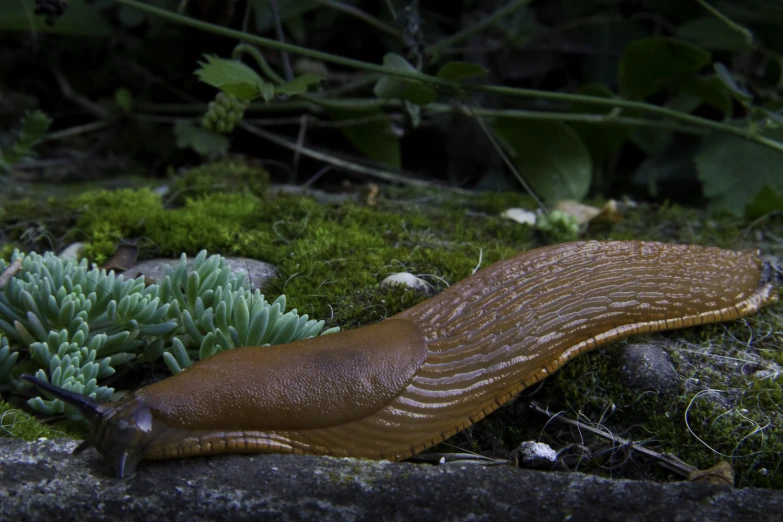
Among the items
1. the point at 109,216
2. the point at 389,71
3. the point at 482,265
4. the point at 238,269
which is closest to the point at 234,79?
the point at 389,71

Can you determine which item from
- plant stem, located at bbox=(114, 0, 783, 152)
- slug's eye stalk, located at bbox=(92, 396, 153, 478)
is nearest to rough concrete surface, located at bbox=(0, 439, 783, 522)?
slug's eye stalk, located at bbox=(92, 396, 153, 478)

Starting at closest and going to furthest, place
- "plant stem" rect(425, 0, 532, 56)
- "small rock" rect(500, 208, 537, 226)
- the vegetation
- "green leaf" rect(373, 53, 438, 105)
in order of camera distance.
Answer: the vegetation
"green leaf" rect(373, 53, 438, 105)
"small rock" rect(500, 208, 537, 226)
"plant stem" rect(425, 0, 532, 56)

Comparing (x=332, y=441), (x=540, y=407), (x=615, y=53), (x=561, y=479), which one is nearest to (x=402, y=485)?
(x=332, y=441)

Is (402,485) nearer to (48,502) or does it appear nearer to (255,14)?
(48,502)

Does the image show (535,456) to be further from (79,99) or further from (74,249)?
(79,99)

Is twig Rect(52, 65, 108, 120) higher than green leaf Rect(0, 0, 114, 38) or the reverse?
the reverse

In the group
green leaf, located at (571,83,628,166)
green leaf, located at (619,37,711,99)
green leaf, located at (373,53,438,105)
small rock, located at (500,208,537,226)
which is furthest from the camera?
green leaf, located at (571,83,628,166)

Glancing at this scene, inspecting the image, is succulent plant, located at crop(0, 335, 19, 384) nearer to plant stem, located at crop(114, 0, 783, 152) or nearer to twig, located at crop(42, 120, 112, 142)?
plant stem, located at crop(114, 0, 783, 152)
